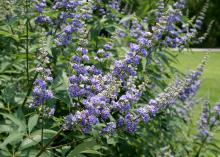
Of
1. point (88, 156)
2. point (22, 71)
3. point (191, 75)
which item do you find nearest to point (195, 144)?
point (191, 75)

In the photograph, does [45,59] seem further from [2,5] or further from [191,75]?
[191,75]

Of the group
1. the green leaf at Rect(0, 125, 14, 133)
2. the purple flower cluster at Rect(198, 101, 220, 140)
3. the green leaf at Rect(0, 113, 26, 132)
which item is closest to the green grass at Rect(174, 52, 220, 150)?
the purple flower cluster at Rect(198, 101, 220, 140)

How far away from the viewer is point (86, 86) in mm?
3404

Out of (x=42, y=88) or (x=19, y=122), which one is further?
(x=19, y=122)

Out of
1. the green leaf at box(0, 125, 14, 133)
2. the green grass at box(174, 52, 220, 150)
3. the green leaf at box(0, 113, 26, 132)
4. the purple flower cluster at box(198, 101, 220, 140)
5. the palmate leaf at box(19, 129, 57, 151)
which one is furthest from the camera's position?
the green grass at box(174, 52, 220, 150)

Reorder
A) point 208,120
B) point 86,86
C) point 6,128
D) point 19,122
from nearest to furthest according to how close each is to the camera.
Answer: point 86,86 < point 19,122 < point 6,128 < point 208,120

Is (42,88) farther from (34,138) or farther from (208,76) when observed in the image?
(208,76)

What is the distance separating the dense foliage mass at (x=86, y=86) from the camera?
340 centimetres

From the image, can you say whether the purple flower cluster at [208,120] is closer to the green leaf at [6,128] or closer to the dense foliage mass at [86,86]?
the dense foliage mass at [86,86]

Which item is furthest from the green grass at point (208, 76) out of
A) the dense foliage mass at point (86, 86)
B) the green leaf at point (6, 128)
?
the green leaf at point (6, 128)

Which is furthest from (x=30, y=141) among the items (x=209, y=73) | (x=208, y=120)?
(x=209, y=73)

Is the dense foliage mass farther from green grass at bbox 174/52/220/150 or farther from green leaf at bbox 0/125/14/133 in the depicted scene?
green grass at bbox 174/52/220/150

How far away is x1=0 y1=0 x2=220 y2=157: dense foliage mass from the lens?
3.40 meters

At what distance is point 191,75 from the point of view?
5.86 m
